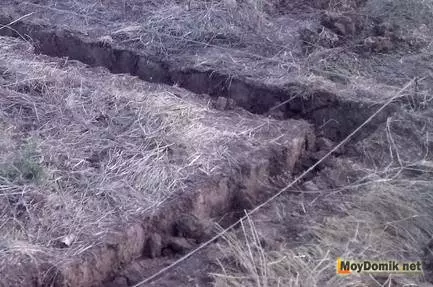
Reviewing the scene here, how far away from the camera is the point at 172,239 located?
12.9 feet

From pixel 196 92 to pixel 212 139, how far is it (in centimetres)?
120

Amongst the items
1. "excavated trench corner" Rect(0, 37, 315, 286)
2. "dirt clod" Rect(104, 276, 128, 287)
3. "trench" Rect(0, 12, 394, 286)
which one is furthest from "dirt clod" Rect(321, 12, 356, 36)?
"dirt clod" Rect(104, 276, 128, 287)

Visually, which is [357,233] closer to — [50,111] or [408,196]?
[408,196]

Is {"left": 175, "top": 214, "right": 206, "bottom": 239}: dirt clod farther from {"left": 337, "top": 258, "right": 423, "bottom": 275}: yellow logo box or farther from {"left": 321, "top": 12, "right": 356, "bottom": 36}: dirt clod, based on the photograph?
{"left": 321, "top": 12, "right": 356, "bottom": 36}: dirt clod

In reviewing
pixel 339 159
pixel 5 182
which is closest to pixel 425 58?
pixel 339 159

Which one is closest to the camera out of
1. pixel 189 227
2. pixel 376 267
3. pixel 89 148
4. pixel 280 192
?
pixel 376 267

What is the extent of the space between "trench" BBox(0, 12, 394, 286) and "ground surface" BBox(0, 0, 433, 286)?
0.4 inches

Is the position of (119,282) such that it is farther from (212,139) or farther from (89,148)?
(212,139)

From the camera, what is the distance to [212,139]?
4559mm

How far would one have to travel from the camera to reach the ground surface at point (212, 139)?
3639 millimetres

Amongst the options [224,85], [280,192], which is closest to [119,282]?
[280,192]

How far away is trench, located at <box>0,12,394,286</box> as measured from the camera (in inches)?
148

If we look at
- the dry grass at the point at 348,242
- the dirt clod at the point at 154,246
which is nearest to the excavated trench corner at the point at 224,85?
the dry grass at the point at 348,242

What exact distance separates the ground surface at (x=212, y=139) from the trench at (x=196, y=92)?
0.01m
